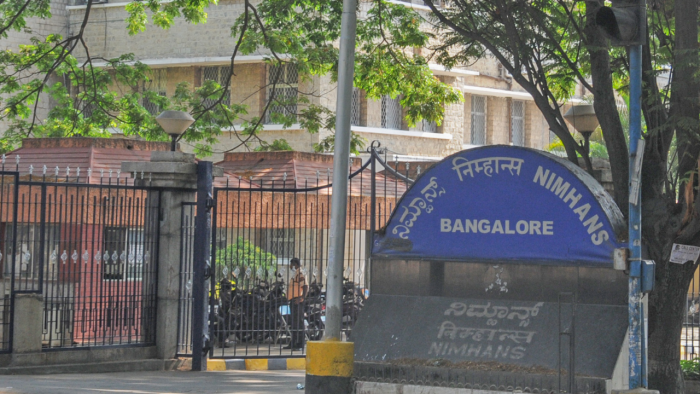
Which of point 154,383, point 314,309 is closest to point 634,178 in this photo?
point 154,383

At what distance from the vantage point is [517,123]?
32406 millimetres

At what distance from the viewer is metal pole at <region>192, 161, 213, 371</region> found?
42.1 feet

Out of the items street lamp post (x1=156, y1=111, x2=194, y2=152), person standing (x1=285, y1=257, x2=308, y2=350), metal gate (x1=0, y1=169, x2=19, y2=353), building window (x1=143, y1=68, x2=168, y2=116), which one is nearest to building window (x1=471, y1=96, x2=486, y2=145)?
building window (x1=143, y1=68, x2=168, y2=116)

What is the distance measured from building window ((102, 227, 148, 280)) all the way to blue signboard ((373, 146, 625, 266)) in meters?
4.82

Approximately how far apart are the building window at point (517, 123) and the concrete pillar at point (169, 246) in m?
20.5

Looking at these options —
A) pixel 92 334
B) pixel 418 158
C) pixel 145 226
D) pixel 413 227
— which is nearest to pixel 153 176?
pixel 145 226

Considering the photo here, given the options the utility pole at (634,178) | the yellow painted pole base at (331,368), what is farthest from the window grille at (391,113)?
the utility pole at (634,178)

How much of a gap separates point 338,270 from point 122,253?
4.94 m

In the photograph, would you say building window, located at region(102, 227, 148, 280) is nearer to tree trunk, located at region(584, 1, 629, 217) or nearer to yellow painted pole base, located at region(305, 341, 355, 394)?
yellow painted pole base, located at region(305, 341, 355, 394)

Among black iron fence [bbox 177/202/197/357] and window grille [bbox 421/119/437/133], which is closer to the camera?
black iron fence [bbox 177/202/197/357]

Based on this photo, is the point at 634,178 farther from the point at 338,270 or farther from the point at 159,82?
the point at 159,82

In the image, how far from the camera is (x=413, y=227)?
29.0ft

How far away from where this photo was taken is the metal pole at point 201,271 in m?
12.8

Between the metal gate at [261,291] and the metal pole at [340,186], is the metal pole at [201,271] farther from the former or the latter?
the metal pole at [340,186]
